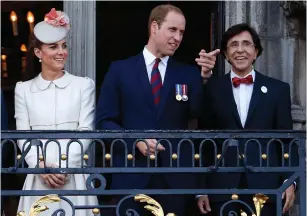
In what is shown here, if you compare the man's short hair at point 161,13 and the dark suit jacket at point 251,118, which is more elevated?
the man's short hair at point 161,13

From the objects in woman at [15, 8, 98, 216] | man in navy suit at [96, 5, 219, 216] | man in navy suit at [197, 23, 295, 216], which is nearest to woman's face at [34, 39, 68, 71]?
woman at [15, 8, 98, 216]

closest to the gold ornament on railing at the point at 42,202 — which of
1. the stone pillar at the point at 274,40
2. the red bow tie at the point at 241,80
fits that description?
the red bow tie at the point at 241,80

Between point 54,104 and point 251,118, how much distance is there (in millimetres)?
1303

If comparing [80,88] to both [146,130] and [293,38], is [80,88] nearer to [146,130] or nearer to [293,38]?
[146,130]

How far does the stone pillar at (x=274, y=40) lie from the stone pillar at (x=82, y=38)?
1.00 m

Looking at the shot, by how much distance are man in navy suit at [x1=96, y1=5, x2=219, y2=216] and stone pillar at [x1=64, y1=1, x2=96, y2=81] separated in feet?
3.43

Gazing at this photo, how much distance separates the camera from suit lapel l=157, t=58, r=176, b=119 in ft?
26.9

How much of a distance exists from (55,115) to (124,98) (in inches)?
19.5

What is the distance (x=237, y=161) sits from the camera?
7797 mm

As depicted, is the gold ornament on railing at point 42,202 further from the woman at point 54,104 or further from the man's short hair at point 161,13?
the man's short hair at point 161,13

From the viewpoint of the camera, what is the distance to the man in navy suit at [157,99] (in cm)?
813

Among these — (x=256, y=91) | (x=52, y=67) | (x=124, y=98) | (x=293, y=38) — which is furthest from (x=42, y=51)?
(x=293, y=38)

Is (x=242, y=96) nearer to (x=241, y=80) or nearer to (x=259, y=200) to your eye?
(x=241, y=80)

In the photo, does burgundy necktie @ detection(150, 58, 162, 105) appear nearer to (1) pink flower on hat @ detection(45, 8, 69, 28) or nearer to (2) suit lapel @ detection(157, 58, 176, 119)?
(2) suit lapel @ detection(157, 58, 176, 119)
